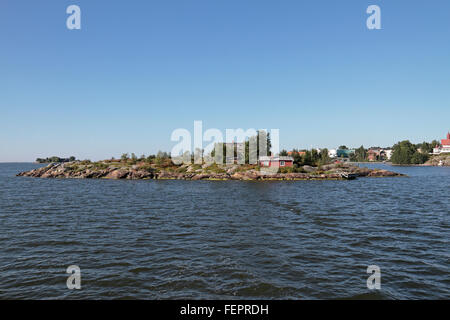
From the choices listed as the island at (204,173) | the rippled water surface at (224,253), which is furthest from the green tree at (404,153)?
the rippled water surface at (224,253)

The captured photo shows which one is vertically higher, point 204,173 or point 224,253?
point 204,173

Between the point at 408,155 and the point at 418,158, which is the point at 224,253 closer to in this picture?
the point at 408,155

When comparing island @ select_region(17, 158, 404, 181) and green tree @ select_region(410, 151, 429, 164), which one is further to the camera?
green tree @ select_region(410, 151, 429, 164)

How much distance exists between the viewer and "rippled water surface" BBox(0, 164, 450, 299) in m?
13.1

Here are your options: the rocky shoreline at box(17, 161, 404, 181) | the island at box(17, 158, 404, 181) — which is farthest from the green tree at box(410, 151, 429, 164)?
the island at box(17, 158, 404, 181)

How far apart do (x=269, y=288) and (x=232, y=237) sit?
863 cm

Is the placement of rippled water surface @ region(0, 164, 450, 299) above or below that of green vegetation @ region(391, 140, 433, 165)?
below

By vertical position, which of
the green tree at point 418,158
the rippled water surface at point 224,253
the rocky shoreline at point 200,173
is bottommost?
the rippled water surface at point 224,253

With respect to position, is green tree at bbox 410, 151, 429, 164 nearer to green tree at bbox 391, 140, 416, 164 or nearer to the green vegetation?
the green vegetation

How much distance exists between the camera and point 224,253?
1786cm

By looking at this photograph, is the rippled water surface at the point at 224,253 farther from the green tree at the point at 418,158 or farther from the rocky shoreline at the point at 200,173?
the green tree at the point at 418,158

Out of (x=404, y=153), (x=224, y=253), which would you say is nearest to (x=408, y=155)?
(x=404, y=153)

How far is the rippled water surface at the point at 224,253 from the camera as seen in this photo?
42.9 ft

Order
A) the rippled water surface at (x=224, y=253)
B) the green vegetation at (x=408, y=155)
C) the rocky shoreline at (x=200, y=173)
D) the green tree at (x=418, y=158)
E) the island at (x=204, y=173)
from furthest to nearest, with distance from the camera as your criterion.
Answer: the green tree at (x=418, y=158) < the green vegetation at (x=408, y=155) < the island at (x=204, y=173) < the rocky shoreline at (x=200, y=173) < the rippled water surface at (x=224, y=253)
